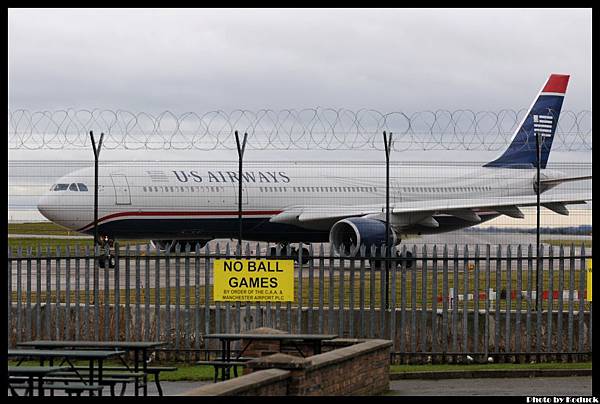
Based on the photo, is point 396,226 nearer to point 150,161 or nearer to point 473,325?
point 150,161

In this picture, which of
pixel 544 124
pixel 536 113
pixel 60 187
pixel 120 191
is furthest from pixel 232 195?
pixel 536 113

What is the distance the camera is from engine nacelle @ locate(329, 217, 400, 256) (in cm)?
2964

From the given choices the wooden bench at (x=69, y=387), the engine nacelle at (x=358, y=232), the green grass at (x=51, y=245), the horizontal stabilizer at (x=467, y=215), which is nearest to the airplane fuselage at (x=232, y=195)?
the horizontal stabilizer at (x=467, y=215)

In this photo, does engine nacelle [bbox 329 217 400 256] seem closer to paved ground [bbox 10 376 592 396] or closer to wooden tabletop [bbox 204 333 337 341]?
paved ground [bbox 10 376 592 396]

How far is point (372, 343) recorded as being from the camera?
41.4 feet

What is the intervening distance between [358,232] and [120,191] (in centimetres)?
643

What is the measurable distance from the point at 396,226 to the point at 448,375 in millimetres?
20514

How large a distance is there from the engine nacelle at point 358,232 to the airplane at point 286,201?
0.09 feet

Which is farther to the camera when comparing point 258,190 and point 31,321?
point 258,190

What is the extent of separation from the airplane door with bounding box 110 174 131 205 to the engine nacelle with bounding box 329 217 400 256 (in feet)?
17.9

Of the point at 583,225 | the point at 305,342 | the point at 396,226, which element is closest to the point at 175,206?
the point at 396,226

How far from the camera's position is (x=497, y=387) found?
1313 cm

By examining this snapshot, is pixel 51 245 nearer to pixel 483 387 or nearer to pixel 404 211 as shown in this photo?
pixel 404 211

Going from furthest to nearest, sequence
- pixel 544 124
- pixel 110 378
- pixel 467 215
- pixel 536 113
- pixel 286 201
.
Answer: pixel 536 113
pixel 544 124
pixel 286 201
pixel 467 215
pixel 110 378
